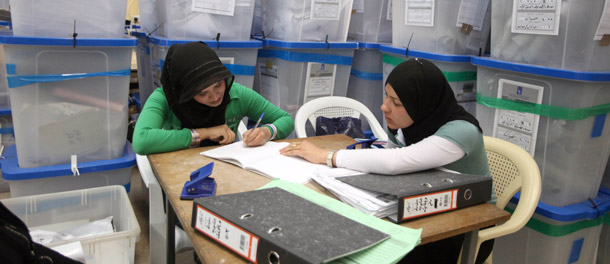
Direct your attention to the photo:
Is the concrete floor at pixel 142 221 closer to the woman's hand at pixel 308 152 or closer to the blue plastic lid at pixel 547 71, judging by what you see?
the woman's hand at pixel 308 152

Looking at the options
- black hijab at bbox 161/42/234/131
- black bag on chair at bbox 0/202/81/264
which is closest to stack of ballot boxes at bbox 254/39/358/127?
black hijab at bbox 161/42/234/131

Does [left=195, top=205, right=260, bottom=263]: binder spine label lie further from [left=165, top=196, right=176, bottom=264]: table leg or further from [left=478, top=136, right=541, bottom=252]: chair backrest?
[left=478, top=136, right=541, bottom=252]: chair backrest

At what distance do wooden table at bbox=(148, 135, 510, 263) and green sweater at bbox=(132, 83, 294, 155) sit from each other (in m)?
0.04

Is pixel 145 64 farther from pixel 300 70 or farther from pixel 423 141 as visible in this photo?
pixel 423 141

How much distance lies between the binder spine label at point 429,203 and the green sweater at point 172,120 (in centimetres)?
83

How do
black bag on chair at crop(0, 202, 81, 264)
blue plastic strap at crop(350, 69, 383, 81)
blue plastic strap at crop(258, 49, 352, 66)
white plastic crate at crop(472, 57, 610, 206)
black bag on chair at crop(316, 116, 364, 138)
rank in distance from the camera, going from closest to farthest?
black bag on chair at crop(0, 202, 81, 264) → white plastic crate at crop(472, 57, 610, 206) → black bag on chair at crop(316, 116, 364, 138) → blue plastic strap at crop(258, 49, 352, 66) → blue plastic strap at crop(350, 69, 383, 81)

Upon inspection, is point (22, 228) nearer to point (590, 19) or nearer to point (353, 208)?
point (353, 208)

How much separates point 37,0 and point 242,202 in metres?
1.38

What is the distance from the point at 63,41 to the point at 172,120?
54 centimetres

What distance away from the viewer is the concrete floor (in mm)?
1956

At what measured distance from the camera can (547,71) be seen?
64.3 inches

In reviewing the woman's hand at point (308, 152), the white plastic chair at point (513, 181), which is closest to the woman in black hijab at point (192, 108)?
the woman's hand at point (308, 152)

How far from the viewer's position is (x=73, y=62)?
5.93ft

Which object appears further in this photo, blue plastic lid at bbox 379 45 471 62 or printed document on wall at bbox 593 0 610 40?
blue plastic lid at bbox 379 45 471 62
